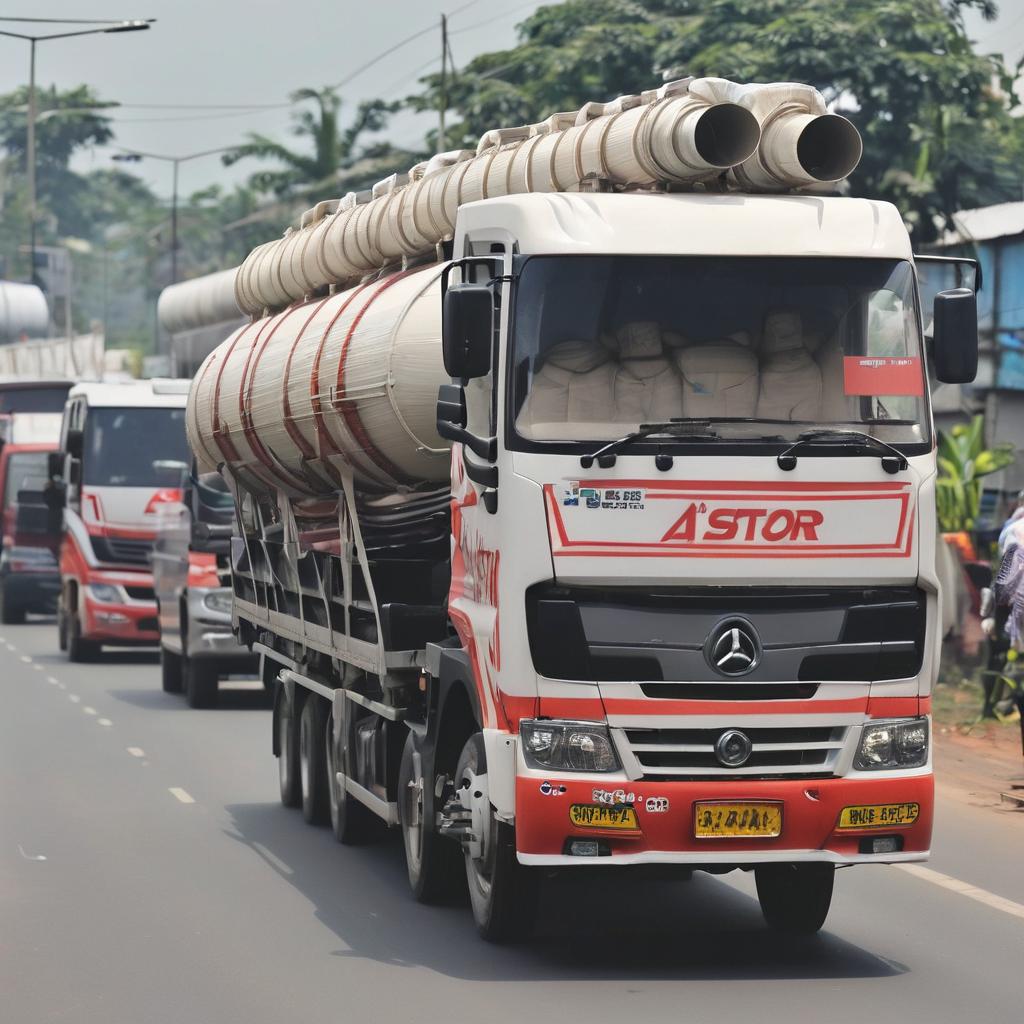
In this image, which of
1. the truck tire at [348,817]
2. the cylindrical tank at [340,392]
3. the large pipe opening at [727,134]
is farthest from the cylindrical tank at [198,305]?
the large pipe opening at [727,134]

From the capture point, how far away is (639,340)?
28.8ft

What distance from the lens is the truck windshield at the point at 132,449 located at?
86.3 feet

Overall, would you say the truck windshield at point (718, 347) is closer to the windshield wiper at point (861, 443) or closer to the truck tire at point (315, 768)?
the windshield wiper at point (861, 443)

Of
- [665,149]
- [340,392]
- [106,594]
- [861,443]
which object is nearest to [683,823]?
[861,443]

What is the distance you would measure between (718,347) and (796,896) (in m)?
2.39

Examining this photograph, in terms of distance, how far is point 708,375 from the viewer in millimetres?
8805

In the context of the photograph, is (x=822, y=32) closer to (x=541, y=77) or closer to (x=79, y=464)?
(x=541, y=77)

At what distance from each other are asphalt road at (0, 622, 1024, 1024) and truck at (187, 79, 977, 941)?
416 mm

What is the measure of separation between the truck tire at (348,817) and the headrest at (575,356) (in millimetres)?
4273

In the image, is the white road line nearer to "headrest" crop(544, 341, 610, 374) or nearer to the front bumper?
the front bumper

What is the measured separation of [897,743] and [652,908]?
1.95m

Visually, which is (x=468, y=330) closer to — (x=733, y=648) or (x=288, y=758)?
(x=733, y=648)

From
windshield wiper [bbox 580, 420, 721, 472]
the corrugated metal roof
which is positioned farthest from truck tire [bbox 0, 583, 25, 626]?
windshield wiper [bbox 580, 420, 721, 472]

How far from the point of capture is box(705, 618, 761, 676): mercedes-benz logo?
8.54m
